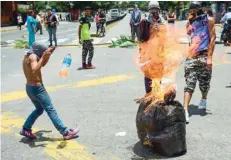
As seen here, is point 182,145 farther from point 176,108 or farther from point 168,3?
point 168,3

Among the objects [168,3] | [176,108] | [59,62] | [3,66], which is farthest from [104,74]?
[168,3]

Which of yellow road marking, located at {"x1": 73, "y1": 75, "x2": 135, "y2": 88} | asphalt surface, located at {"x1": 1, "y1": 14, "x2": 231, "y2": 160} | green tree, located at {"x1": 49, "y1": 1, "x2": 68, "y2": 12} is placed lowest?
green tree, located at {"x1": 49, "y1": 1, "x2": 68, "y2": 12}

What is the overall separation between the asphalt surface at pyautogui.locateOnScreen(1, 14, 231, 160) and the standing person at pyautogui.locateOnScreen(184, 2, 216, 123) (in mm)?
621

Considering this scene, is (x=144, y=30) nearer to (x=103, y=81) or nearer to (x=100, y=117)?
(x=100, y=117)

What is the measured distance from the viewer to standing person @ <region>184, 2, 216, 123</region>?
18.8 ft

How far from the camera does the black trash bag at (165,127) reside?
14.1 feet

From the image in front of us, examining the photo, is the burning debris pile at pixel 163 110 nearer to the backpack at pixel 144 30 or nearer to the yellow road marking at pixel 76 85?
the backpack at pixel 144 30

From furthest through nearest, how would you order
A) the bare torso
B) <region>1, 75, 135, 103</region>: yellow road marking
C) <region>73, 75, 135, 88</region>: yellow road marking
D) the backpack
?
<region>73, 75, 135, 88</region>: yellow road marking
<region>1, 75, 135, 103</region>: yellow road marking
the backpack
the bare torso

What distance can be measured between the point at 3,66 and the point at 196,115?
794 cm

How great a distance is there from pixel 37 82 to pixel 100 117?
154 centimetres

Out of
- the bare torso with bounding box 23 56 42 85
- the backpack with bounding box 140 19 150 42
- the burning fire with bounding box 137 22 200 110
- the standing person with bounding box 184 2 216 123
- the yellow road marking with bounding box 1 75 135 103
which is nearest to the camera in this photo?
the burning fire with bounding box 137 22 200 110

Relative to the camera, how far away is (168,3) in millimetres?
65125

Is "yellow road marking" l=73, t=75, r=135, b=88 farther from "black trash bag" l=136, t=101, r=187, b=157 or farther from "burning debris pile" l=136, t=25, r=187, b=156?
"black trash bag" l=136, t=101, r=187, b=157

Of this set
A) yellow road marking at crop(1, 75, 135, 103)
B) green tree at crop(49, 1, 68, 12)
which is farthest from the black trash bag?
green tree at crop(49, 1, 68, 12)
